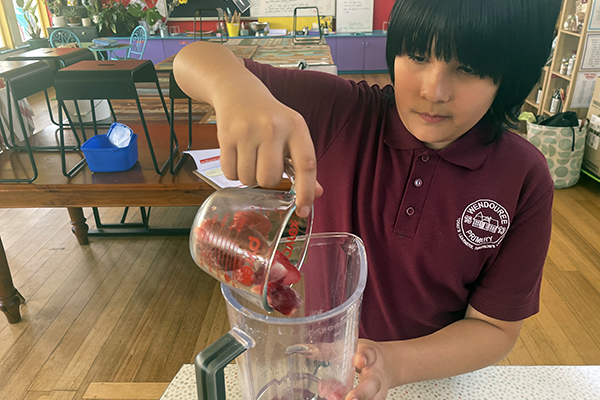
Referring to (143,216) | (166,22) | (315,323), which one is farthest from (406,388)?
(166,22)

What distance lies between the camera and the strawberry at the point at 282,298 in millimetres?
464

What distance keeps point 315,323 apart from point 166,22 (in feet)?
23.1

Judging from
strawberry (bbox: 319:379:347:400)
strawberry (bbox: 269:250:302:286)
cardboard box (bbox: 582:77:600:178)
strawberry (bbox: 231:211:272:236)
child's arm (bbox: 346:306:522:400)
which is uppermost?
strawberry (bbox: 231:211:272:236)

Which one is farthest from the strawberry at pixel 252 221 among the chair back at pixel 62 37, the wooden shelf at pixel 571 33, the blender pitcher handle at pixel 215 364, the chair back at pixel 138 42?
the chair back at pixel 62 37

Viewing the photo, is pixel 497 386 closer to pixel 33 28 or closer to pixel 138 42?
pixel 138 42

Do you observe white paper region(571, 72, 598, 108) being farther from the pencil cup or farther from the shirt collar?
the pencil cup

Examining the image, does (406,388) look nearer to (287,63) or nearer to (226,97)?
(226,97)

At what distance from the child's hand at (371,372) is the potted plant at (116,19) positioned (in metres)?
6.87

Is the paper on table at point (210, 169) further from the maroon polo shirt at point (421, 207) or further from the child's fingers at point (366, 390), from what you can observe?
the child's fingers at point (366, 390)

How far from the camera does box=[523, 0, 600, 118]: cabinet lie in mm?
2994

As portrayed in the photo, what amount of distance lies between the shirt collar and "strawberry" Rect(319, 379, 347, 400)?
1.33 feet

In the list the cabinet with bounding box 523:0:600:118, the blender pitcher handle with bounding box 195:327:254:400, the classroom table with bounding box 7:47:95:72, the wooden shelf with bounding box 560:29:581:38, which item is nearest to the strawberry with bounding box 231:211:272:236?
the blender pitcher handle with bounding box 195:327:254:400

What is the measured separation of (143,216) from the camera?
8.31ft

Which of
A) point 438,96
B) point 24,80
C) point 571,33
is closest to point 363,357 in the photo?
→ point 438,96
